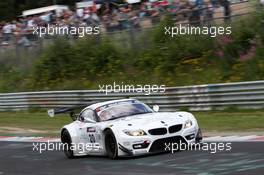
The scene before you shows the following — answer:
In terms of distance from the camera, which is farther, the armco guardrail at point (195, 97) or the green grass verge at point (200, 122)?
the armco guardrail at point (195, 97)

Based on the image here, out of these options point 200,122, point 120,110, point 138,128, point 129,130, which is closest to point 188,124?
point 138,128

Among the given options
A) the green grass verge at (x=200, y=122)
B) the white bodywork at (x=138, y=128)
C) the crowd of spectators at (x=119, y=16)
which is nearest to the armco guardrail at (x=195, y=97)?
the green grass verge at (x=200, y=122)

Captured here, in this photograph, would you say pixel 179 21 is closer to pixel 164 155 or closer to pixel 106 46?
pixel 106 46

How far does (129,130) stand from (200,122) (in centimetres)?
778

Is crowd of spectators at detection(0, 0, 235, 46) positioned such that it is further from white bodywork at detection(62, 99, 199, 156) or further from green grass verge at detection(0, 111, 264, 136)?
white bodywork at detection(62, 99, 199, 156)

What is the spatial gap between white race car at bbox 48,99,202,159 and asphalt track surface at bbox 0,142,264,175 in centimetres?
21

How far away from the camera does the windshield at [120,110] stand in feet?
41.5

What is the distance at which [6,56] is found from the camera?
116ft

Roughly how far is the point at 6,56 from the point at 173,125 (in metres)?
25.1

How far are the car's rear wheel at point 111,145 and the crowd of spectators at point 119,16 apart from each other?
1154 cm

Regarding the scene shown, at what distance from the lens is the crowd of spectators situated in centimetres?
2367

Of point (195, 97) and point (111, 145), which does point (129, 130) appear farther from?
point (195, 97)

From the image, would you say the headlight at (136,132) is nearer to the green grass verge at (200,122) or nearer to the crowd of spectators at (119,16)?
the green grass verge at (200,122)

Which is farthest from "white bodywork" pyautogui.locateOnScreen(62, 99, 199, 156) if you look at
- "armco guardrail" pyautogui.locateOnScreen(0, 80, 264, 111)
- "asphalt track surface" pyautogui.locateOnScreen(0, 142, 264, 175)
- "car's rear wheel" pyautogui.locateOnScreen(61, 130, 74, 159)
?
"armco guardrail" pyautogui.locateOnScreen(0, 80, 264, 111)
